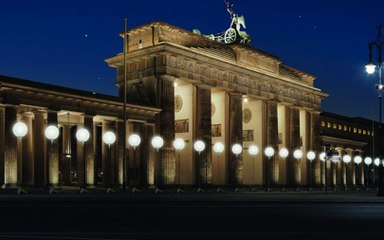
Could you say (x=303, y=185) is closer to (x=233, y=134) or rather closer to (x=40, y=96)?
(x=233, y=134)

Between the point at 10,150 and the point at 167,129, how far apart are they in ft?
59.4

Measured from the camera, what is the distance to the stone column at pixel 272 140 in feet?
240

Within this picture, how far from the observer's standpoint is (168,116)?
188ft

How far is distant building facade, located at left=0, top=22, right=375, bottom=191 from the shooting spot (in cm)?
4731

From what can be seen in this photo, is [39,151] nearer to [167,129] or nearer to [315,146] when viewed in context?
[167,129]

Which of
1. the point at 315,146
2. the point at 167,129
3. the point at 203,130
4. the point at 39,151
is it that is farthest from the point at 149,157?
the point at 315,146

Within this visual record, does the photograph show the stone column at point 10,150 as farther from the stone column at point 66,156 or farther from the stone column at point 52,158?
the stone column at point 66,156

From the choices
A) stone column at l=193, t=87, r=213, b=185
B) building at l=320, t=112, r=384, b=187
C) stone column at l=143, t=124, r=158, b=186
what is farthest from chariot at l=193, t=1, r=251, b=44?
building at l=320, t=112, r=384, b=187

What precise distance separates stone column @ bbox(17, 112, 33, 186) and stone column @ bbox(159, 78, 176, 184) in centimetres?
1290

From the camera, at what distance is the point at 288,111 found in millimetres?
80375

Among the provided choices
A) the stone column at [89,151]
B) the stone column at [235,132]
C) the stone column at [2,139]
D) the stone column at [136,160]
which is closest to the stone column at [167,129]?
the stone column at [136,160]

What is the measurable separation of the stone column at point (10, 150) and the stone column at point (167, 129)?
674 inches

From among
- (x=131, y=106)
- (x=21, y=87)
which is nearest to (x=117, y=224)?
(x=21, y=87)

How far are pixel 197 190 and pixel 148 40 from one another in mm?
16238
